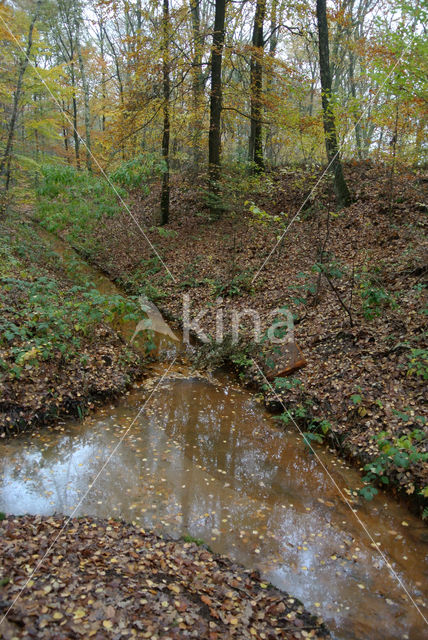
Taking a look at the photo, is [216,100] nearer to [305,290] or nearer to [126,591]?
[305,290]

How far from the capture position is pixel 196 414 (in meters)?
6.72

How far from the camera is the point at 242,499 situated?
485 centimetres

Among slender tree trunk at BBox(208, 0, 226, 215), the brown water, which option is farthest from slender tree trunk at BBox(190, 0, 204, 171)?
the brown water

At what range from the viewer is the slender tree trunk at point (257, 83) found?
40.0 feet

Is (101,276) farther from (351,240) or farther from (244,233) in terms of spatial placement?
(351,240)

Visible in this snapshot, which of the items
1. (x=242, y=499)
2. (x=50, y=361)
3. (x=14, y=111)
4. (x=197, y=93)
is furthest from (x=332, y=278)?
(x=14, y=111)

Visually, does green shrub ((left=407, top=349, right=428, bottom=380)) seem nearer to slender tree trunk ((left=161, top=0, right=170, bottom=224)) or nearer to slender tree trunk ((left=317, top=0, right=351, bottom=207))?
slender tree trunk ((left=317, top=0, right=351, bottom=207))

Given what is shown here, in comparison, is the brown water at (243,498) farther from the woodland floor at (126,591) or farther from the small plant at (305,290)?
the small plant at (305,290)

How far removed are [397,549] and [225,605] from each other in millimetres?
2014

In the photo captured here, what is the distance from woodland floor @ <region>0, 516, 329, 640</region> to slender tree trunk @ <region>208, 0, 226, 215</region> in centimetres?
930

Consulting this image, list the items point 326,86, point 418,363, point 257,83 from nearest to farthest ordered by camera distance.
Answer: point 418,363 < point 326,86 < point 257,83

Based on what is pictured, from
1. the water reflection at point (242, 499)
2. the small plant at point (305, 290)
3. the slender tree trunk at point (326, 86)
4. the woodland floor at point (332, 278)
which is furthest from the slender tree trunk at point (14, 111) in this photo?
the water reflection at point (242, 499)

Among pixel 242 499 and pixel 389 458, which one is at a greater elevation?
pixel 389 458

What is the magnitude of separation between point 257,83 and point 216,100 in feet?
5.78
